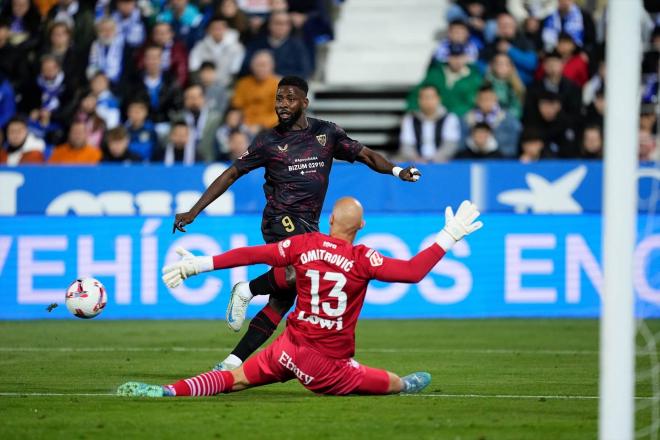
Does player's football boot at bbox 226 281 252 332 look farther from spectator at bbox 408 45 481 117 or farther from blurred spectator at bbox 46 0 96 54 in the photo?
blurred spectator at bbox 46 0 96 54

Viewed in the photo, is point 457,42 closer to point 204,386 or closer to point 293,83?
point 293,83

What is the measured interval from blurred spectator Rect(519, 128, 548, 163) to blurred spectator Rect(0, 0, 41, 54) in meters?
8.86

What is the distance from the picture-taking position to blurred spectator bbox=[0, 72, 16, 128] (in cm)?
2102

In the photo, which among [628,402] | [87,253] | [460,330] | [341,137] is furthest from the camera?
[87,253]

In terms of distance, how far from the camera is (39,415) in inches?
331

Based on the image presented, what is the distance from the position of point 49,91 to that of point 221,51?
2.93m

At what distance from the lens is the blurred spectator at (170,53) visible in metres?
21.1

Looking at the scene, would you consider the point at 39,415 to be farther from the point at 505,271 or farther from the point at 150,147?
the point at 150,147

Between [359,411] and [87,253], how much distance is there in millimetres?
8304

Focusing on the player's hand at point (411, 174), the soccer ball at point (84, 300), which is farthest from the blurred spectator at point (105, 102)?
the player's hand at point (411, 174)

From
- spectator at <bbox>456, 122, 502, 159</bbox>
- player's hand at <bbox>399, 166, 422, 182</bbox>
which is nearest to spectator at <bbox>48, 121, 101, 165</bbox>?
spectator at <bbox>456, 122, 502, 159</bbox>

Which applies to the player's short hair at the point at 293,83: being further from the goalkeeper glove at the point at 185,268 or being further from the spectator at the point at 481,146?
the spectator at the point at 481,146

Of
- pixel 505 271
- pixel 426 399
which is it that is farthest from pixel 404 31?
pixel 426 399

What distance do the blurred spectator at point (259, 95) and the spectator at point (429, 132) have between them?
210cm
